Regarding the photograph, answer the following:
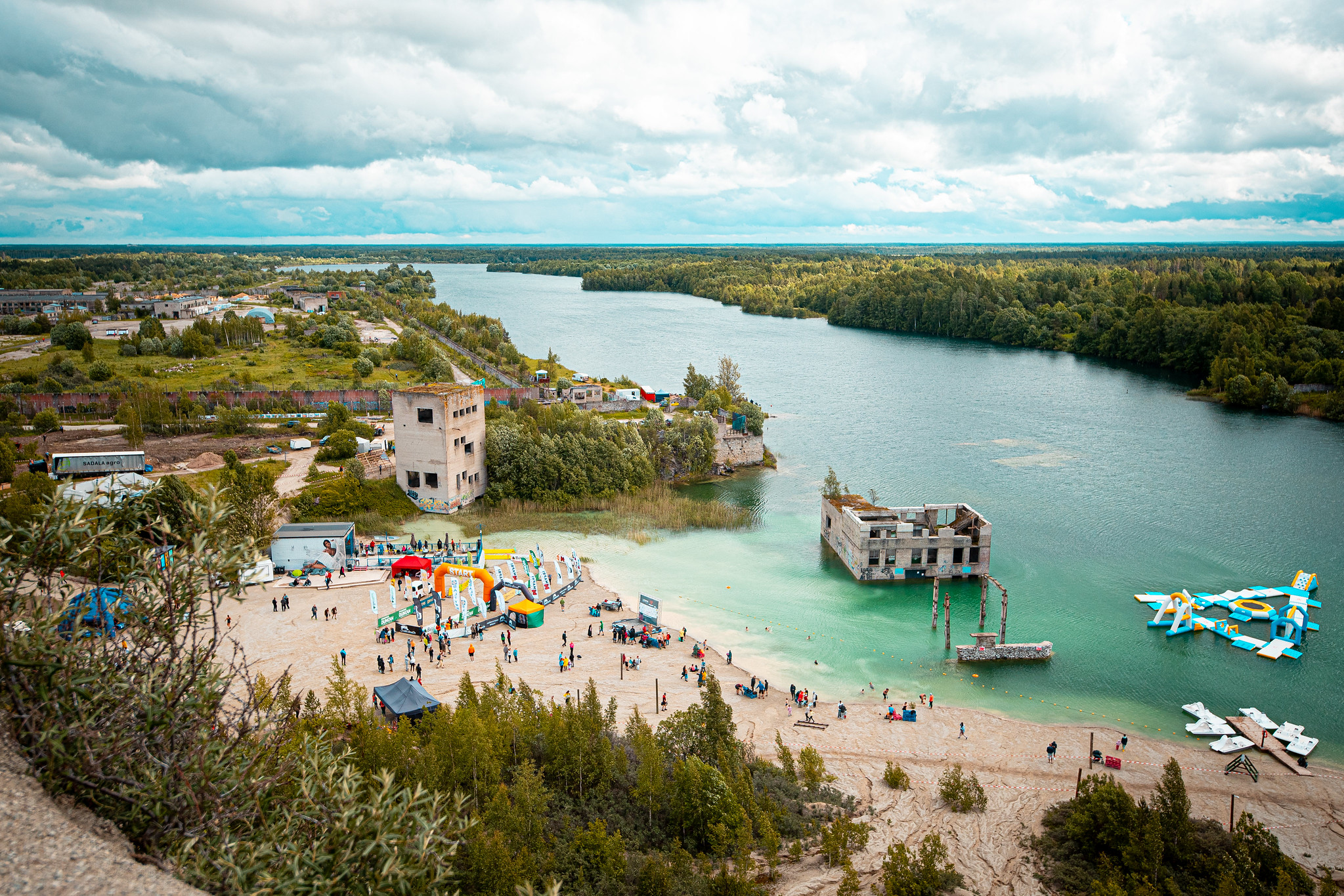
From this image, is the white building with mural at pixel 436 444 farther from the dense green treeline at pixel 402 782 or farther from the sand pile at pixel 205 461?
the dense green treeline at pixel 402 782

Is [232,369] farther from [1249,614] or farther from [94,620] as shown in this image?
[1249,614]

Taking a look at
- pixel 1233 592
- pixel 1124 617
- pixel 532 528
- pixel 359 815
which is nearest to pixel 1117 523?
pixel 1233 592

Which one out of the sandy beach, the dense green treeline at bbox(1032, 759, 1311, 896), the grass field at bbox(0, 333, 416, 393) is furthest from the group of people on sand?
the grass field at bbox(0, 333, 416, 393)

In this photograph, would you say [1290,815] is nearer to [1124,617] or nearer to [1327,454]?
[1124,617]

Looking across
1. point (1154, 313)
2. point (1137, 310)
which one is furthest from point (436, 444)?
point (1137, 310)

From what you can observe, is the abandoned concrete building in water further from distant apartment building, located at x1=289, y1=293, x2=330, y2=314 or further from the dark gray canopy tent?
distant apartment building, located at x1=289, y1=293, x2=330, y2=314
